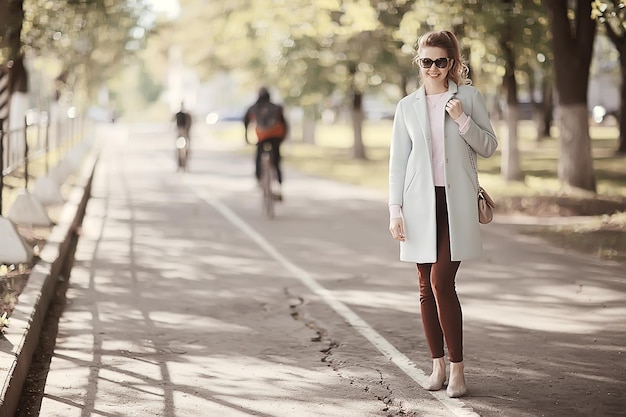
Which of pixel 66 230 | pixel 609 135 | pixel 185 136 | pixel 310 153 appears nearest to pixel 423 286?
pixel 66 230

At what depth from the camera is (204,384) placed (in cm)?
720

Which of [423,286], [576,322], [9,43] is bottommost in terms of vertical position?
[576,322]

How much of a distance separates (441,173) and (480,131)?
320 mm

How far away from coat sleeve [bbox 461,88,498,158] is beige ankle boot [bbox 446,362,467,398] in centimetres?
121

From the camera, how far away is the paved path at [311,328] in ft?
22.3

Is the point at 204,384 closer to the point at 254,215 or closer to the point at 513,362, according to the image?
the point at 513,362

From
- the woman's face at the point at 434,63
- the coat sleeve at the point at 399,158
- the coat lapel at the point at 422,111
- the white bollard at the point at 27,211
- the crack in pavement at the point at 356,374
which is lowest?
the crack in pavement at the point at 356,374

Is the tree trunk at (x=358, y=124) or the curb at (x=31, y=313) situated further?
the tree trunk at (x=358, y=124)

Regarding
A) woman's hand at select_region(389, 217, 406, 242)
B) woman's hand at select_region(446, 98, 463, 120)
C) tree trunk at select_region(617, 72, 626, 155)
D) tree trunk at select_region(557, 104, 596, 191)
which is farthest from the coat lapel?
tree trunk at select_region(617, 72, 626, 155)

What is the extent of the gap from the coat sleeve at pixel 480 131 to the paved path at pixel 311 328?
1.42m

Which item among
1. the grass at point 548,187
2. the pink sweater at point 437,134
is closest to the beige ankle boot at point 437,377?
the pink sweater at point 437,134

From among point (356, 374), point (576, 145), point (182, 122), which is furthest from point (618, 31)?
point (356, 374)

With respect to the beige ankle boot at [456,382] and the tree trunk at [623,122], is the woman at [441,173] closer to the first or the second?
the beige ankle boot at [456,382]

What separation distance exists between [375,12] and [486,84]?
10.2 metres
